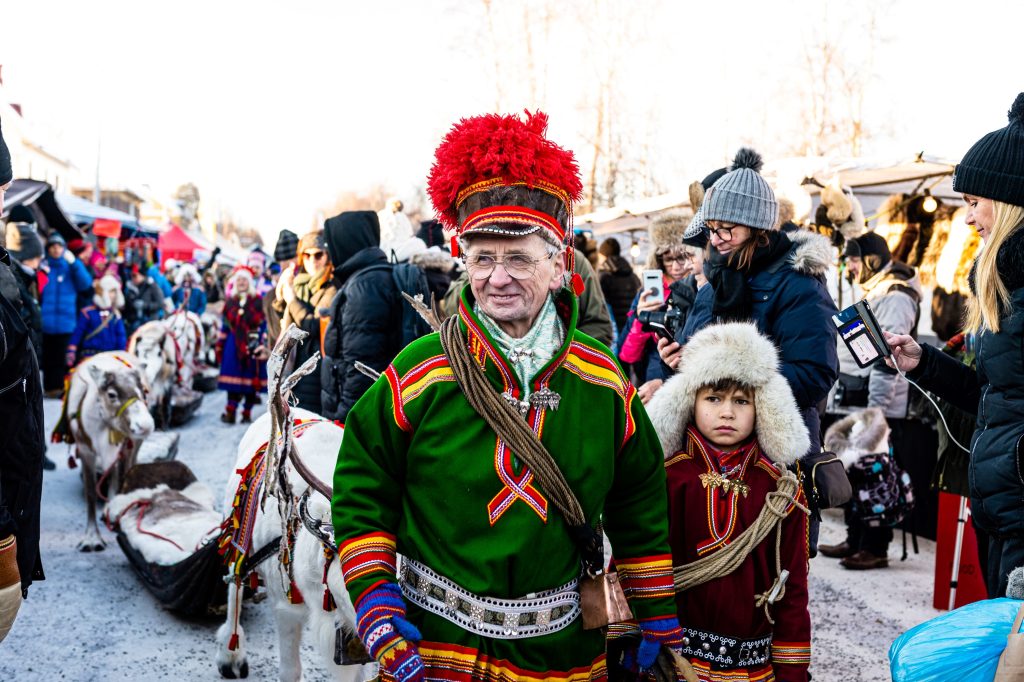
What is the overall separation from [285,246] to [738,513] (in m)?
6.45

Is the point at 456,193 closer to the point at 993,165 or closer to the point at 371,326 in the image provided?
the point at 993,165

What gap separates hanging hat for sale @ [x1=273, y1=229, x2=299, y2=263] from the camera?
321 inches

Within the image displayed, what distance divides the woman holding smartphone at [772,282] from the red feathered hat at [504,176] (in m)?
1.32

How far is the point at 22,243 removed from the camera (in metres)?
8.28

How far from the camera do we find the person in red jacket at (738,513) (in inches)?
106

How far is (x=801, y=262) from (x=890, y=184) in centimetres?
548

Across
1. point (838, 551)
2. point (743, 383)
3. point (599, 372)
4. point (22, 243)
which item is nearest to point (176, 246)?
point (22, 243)

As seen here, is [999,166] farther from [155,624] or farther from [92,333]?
[92,333]

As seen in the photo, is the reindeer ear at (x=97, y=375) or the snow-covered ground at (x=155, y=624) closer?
the snow-covered ground at (x=155, y=624)

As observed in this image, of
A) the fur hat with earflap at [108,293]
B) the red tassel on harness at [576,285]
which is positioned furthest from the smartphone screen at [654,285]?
the fur hat with earflap at [108,293]

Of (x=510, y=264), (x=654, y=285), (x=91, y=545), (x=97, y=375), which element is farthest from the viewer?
(x=97, y=375)

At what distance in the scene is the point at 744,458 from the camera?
9.27ft

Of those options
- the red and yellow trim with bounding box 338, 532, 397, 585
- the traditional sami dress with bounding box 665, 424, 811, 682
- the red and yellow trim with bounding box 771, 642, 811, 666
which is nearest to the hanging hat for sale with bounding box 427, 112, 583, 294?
the red and yellow trim with bounding box 338, 532, 397, 585

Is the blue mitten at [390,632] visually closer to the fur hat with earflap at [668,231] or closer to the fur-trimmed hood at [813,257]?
the fur-trimmed hood at [813,257]
